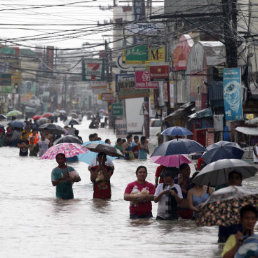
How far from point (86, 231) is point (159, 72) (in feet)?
96.4

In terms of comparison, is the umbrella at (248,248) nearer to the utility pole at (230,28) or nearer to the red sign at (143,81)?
the utility pole at (230,28)

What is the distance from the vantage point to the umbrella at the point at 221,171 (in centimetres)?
1121

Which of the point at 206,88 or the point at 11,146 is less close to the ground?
the point at 206,88

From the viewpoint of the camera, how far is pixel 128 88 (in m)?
51.8

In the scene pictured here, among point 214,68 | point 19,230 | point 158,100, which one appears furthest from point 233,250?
point 158,100

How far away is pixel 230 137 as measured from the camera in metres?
30.8

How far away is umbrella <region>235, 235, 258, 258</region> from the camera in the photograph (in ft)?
24.1

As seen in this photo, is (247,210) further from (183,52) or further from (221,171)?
(183,52)

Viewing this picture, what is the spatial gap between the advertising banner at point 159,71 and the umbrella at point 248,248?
113ft

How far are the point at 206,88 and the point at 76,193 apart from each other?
19452 mm

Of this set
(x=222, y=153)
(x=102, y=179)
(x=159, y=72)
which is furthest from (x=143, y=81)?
(x=222, y=153)

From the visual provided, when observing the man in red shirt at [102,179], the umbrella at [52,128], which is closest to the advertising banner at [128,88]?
the umbrella at [52,128]

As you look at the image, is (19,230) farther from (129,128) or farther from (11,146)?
(129,128)

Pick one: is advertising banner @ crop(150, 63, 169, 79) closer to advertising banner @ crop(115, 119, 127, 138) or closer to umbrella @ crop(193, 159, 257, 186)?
advertising banner @ crop(115, 119, 127, 138)
